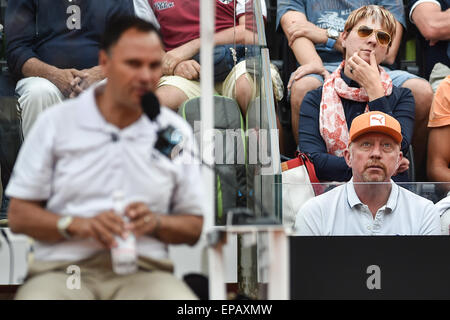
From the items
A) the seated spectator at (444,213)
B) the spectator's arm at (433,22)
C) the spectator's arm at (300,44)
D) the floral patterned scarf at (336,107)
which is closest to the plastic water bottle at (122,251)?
the seated spectator at (444,213)

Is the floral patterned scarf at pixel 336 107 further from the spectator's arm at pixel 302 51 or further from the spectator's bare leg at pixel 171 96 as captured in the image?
the spectator's bare leg at pixel 171 96

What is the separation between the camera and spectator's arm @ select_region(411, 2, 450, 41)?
5.22 m

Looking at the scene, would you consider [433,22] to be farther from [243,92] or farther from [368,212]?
[243,92]

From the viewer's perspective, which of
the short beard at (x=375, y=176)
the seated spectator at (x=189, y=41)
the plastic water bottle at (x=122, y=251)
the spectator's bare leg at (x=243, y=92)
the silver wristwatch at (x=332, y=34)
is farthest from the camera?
the silver wristwatch at (x=332, y=34)

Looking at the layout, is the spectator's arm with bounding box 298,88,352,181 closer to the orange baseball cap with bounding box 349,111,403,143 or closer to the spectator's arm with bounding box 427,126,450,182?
the orange baseball cap with bounding box 349,111,403,143

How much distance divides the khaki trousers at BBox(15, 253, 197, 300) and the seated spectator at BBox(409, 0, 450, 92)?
3.19 metres

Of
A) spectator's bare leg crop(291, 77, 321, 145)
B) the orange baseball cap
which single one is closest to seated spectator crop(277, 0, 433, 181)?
spectator's bare leg crop(291, 77, 321, 145)

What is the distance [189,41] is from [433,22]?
267cm

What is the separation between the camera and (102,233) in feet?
7.54

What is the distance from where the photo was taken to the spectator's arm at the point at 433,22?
17.1ft

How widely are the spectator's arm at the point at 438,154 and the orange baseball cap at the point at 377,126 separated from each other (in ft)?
2.14

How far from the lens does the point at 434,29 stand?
5.23m

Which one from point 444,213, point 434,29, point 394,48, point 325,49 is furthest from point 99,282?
point 434,29
